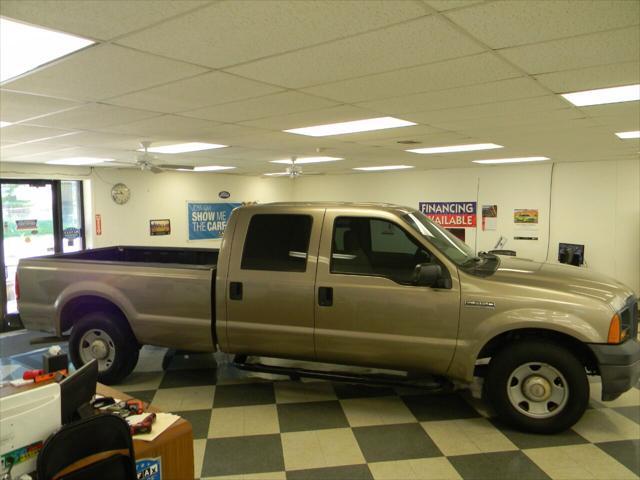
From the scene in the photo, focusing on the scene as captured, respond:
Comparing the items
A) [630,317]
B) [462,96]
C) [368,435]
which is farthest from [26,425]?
[630,317]

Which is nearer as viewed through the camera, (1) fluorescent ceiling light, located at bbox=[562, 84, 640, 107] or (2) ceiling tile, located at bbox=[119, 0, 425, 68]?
(2) ceiling tile, located at bbox=[119, 0, 425, 68]

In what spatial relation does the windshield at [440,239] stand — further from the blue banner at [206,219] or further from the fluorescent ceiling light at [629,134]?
the blue banner at [206,219]

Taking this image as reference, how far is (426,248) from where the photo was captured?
3.46 m

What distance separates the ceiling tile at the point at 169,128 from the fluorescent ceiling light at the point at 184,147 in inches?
23.4

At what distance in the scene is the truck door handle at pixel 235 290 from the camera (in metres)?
3.79

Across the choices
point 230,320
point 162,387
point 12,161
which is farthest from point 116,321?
point 12,161

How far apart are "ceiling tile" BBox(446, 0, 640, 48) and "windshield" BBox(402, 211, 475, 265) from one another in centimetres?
174

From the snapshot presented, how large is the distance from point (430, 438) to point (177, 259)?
3686mm

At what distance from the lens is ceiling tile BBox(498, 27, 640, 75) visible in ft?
6.74

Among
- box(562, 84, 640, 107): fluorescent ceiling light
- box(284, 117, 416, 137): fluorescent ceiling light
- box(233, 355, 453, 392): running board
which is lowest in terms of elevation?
box(233, 355, 453, 392): running board

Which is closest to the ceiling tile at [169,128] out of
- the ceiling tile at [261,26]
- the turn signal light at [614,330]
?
the ceiling tile at [261,26]

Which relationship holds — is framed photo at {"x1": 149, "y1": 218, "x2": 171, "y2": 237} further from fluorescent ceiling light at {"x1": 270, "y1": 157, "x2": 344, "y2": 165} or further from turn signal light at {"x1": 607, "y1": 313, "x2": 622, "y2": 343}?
turn signal light at {"x1": 607, "y1": 313, "x2": 622, "y2": 343}

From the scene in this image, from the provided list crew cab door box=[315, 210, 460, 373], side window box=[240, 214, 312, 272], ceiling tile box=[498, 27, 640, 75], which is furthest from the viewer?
side window box=[240, 214, 312, 272]

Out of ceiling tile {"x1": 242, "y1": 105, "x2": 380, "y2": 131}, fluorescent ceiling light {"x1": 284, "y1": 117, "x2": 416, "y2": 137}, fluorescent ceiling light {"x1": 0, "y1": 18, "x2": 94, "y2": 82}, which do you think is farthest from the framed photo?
fluorescent ceiling light {"x1": 0, "y1": 18, "x2": 94, "y2": 82}
